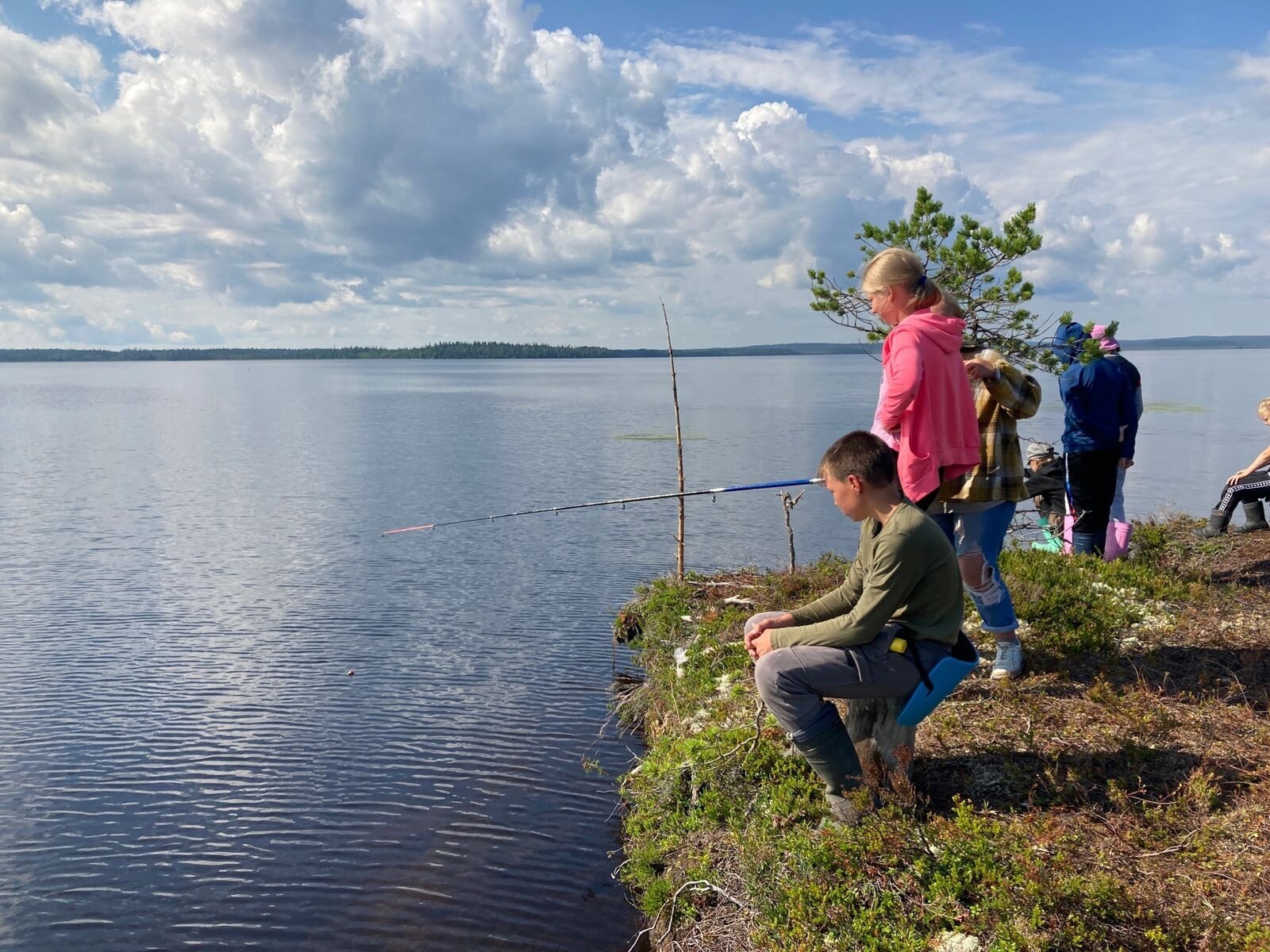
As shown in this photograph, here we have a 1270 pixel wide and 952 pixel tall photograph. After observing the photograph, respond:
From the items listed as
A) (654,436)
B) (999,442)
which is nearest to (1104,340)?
(999,442)

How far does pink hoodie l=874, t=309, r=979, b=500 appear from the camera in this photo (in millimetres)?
4977

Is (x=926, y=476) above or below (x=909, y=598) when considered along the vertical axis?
above

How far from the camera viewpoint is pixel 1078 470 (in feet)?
28.0

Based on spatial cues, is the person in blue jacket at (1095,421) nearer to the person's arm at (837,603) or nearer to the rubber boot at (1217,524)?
the rubber boot at (1217,524)

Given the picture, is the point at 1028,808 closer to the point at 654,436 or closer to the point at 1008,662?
the point at 1008,662

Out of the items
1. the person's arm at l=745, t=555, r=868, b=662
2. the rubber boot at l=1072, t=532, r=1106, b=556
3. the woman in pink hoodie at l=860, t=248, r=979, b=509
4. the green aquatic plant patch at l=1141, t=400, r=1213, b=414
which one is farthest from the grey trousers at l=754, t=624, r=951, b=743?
the green aquatic plant patch at l=1141, t=400, r=1213, b=414

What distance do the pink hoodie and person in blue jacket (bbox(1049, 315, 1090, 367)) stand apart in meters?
4.08

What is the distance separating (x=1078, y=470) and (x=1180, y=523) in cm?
438

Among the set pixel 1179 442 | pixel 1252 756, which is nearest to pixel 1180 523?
pixel 1252 756

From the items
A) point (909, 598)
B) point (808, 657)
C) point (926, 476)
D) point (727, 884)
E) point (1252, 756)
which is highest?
point (926, 476)

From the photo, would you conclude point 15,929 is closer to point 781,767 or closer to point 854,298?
point 781,767

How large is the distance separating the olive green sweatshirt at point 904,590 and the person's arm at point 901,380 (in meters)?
0.74

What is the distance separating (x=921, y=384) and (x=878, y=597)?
132 cm

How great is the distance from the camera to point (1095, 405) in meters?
8.32
